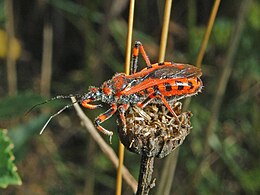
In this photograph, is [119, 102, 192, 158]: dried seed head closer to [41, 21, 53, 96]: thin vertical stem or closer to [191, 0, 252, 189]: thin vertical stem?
[191, 0, 252, 189]: thin vertical stem

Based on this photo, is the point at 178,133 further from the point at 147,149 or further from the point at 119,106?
the point at 119,106

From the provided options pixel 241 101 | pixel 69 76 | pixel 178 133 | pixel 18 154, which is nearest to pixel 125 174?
pixel 18 154

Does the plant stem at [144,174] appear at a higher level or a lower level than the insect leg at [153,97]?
lower

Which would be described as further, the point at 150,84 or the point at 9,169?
the point at 150,84

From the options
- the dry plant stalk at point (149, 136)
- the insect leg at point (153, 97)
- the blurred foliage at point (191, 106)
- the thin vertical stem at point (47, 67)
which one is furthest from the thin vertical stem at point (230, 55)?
the thin vertical stem at point (47, 67)

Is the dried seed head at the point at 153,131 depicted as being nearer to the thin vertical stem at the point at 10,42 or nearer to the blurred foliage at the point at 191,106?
the blurred foliage at the point at 191,106
